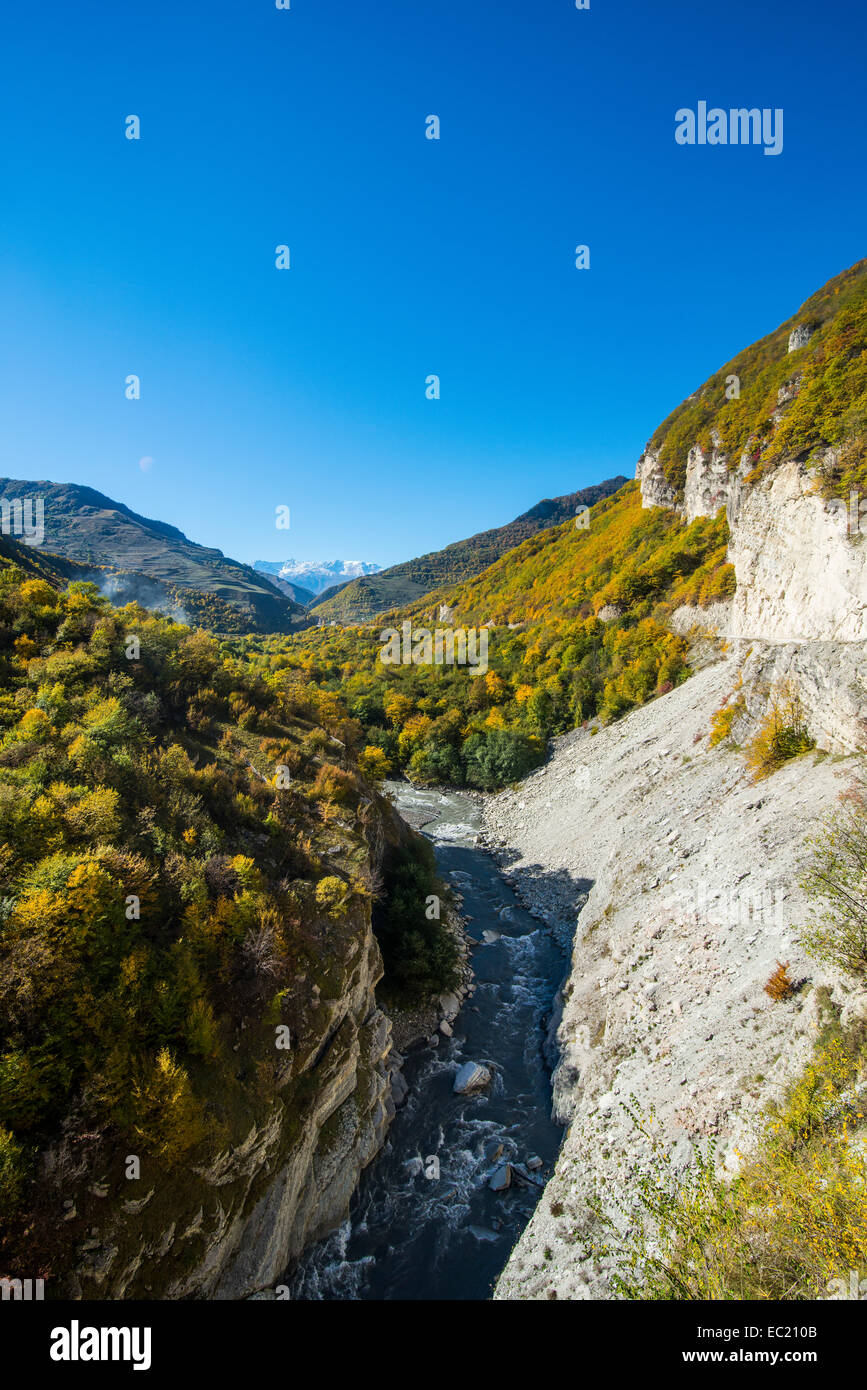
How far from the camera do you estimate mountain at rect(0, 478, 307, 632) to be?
9774cm

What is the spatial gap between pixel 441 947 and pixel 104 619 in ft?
54.8

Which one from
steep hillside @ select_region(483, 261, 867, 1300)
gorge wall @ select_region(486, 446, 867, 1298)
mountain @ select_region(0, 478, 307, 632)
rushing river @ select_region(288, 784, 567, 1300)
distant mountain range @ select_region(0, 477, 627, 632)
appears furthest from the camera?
distant mountain range @ select_region(0, 477, 627, 632)

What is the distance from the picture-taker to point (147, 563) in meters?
138

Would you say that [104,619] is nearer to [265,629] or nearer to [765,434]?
[765,434]

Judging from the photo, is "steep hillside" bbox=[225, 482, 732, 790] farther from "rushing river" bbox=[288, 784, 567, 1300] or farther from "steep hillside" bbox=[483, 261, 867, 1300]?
"rushing river" bbox=[288, 784, 567, 1300]

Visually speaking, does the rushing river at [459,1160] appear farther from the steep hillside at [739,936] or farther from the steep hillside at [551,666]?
the steep hillside at [551,666]

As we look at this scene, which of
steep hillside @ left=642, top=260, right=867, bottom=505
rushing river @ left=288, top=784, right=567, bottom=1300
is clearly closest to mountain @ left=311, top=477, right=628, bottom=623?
steep hillside @ left=642, top=260, right=867, bottom=505

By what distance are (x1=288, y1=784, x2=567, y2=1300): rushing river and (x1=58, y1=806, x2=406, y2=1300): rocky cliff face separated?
2.10 feet

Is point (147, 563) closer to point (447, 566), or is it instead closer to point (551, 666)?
point (447, 566)

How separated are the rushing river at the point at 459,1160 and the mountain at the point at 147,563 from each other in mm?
79602

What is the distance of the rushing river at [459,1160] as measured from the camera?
1076 centimetres

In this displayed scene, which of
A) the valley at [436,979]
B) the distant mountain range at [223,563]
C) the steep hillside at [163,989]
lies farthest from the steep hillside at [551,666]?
the distant mountain range at [223,563]
